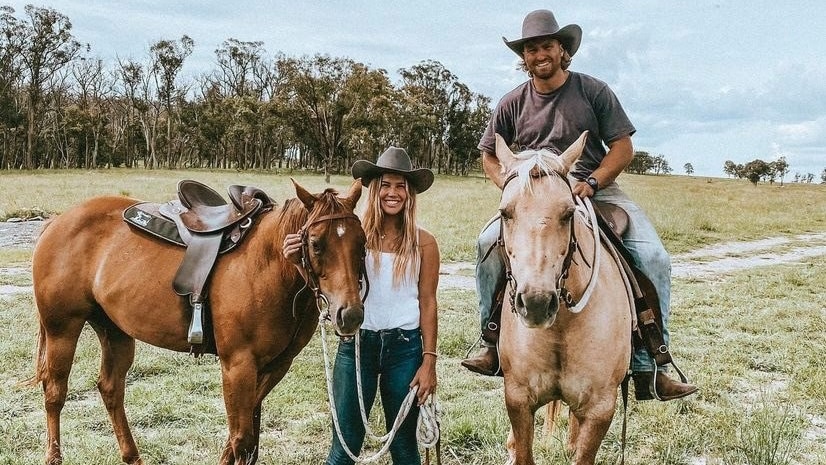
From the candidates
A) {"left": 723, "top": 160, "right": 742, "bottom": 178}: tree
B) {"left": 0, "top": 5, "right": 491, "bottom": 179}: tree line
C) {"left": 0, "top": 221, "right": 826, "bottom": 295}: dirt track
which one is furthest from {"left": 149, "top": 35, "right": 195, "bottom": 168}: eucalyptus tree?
{"left": 723, "top": 160, "right": 742, "bottom": 178}: tree

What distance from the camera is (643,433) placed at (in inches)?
185

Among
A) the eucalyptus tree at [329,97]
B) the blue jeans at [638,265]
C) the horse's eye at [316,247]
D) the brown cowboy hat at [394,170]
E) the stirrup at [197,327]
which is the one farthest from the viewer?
the eucalyptus tree at [329,97]

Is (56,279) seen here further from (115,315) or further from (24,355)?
(24,355)

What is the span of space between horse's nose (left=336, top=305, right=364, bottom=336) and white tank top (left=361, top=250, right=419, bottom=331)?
0.38 m

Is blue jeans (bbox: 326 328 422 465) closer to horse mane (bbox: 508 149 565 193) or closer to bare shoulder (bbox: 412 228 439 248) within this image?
bare shoulder (bbox: 412 228 439 248)

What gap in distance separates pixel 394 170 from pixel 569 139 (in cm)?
140

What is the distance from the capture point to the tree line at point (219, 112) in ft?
155

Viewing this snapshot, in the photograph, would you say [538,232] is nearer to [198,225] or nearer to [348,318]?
[348,318]

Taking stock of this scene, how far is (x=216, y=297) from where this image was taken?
12.2 ft

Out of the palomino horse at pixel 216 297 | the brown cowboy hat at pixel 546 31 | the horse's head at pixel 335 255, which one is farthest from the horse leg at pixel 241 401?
the brown cowboy hat at pixel 546 31

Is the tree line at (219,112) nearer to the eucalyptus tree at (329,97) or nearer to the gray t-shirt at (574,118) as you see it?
the eucalyptus tree at (329,97)

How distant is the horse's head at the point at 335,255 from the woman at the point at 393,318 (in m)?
0.21

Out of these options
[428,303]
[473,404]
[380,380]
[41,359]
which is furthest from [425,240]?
[41,359]

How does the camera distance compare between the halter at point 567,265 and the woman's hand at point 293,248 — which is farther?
the woman's hand at point 293,248
